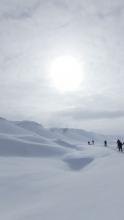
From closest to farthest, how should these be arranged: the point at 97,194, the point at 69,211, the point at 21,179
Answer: the point at 69,211 < the point at 97,194 < the point at 21,179

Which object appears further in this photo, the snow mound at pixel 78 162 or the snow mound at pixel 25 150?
the snow mound at pixel 25 150

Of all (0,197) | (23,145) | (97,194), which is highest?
(23,145)

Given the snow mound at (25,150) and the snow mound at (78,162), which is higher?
the snow mound at (25,150)

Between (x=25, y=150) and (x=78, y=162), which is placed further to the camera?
(x=25, y=150)

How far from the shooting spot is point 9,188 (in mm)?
6957

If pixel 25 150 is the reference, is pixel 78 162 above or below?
below

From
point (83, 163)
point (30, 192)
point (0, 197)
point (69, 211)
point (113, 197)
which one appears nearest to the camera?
point (69, 211)

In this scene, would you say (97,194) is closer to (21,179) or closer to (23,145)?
(21,179)

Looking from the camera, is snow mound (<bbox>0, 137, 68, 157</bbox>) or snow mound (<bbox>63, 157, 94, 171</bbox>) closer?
snow mound (<bbox>63, 157, 94, 171</bbox>)

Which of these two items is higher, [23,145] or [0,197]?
[23,145]

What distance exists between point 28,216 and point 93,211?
151cm

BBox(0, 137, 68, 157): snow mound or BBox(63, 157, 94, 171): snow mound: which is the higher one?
BBox(0, 137, 68, 157): snow mound

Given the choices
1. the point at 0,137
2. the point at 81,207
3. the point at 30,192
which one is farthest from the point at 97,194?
the point at 0,137

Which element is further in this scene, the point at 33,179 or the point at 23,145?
the point at 23,145
